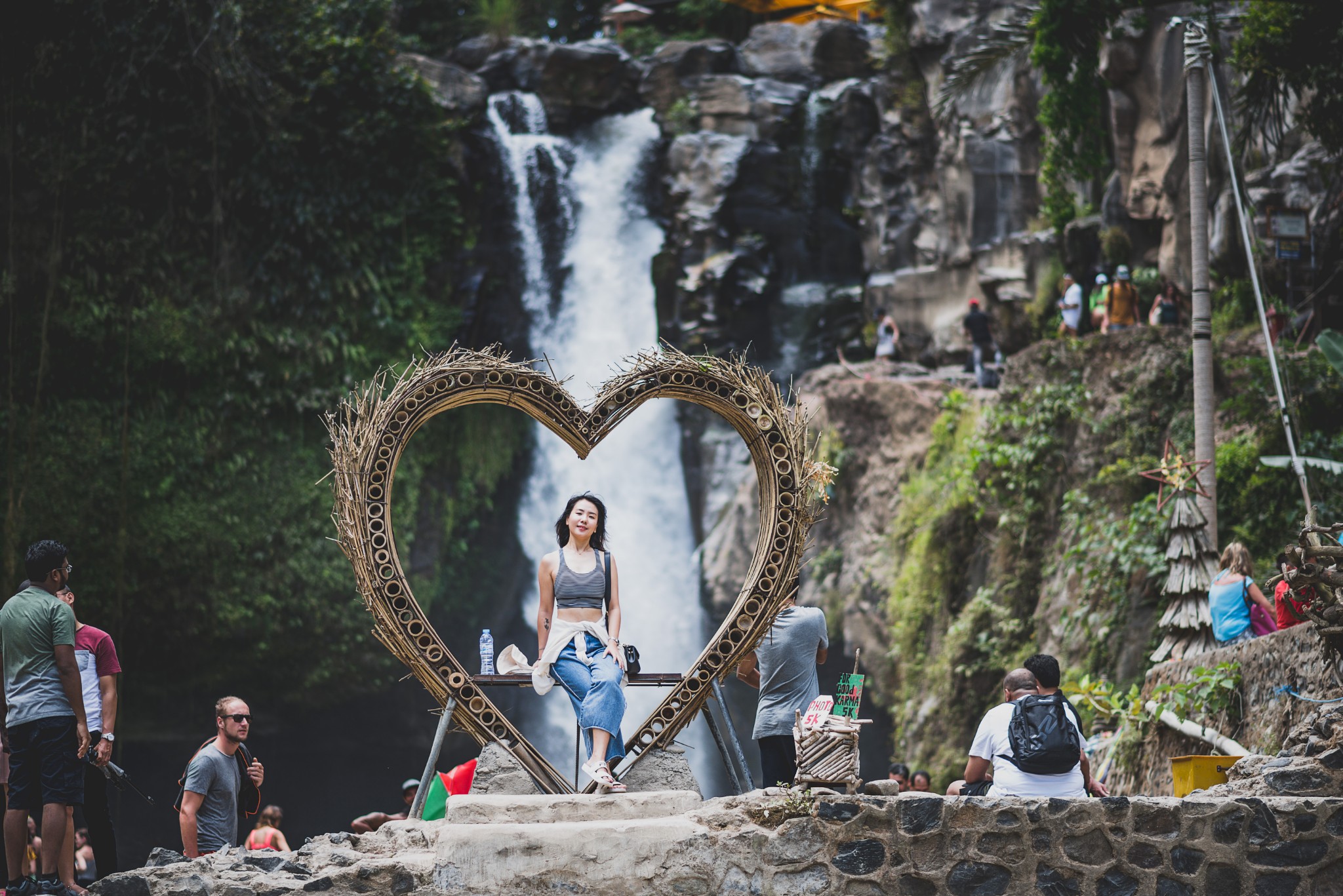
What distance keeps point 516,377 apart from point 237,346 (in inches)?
538

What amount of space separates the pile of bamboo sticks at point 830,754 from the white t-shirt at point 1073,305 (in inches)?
500

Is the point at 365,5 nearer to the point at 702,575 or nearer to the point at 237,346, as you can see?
the point at 237,346

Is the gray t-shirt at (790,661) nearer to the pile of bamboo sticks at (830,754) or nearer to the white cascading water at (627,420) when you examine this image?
the pile of bamboo sticks at (830,754)

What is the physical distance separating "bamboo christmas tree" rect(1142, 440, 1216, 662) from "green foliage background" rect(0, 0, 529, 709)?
12967 mm

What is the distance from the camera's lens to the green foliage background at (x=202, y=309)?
60.6ft

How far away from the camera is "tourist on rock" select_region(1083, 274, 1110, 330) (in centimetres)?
1630

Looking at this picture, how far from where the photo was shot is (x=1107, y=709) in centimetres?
1050

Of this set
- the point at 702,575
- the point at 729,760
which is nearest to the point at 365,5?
the point at 702,575

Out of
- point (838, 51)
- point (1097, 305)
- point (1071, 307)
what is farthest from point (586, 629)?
point (838, 51)

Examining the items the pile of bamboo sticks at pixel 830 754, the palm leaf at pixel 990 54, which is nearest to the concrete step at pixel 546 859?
the pile of bamboo sticks at pixel 830 754

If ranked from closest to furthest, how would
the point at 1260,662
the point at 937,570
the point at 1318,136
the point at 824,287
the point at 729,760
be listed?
the point at 729,760 < the point at 1260,662 < the point at 1318,136 < the point at 937,570 < the point at 824,287

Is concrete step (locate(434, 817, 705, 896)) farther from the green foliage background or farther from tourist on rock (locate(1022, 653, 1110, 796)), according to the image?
the green foliage background

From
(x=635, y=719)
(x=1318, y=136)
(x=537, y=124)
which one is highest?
(x=537, y=124)

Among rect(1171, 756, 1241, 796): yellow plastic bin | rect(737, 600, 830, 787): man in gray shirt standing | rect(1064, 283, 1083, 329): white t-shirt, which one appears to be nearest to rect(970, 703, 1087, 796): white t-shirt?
rect(1171, 756, 1241, 796): yellow plastic bin
